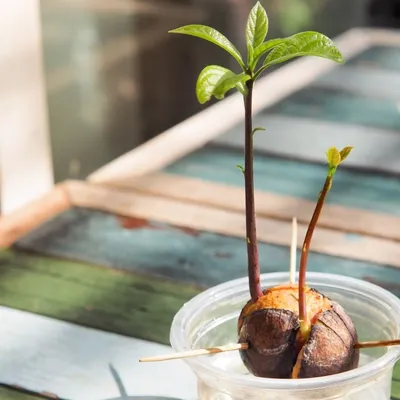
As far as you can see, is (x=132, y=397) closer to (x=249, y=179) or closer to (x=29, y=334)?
(x=29, y=334)

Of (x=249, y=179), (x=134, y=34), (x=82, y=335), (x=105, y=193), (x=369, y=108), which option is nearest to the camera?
(x=249, y=179)

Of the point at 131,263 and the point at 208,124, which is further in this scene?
the point at 208,124

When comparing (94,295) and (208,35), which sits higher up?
(208,35)

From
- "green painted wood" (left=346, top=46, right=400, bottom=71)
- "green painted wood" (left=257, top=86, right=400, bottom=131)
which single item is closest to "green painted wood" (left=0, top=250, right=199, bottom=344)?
"green painted wood" (left=257, top=86, right=400, bottom=131)

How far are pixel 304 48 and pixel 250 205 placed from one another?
11 cm

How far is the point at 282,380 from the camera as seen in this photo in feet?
1.76

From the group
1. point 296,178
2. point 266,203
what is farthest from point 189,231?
point 296,178

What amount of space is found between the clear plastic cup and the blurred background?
767 mm

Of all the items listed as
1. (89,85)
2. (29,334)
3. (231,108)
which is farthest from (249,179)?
(89,85)

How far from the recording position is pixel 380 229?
1042 millimetres

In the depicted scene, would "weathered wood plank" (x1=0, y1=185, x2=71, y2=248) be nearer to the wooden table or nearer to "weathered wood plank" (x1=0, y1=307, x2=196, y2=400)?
the wooden table

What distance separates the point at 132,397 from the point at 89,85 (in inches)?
46.6

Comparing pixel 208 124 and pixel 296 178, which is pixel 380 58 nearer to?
pixel 208 124

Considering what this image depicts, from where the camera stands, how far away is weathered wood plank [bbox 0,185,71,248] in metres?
1.07
